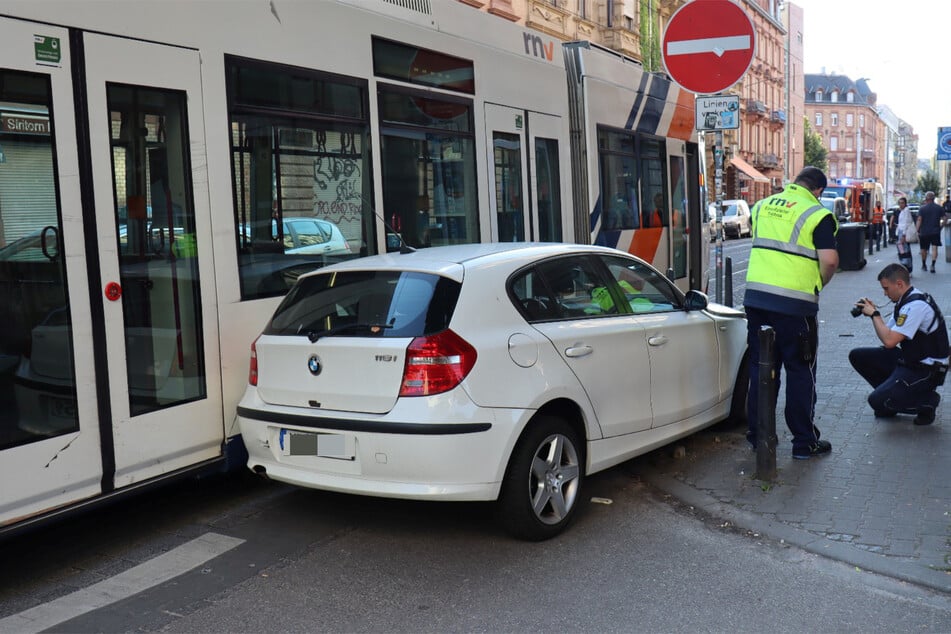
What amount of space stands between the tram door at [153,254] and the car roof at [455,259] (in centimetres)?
68

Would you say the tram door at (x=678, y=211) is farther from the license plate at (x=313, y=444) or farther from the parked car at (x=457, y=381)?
the license plate at (x=313, y=444)

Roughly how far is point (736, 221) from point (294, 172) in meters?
38.6

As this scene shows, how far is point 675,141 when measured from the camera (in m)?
12.2

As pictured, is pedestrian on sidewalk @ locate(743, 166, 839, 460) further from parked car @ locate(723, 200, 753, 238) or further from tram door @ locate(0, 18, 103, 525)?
parked car @ locate(723, 200, 753, 238)

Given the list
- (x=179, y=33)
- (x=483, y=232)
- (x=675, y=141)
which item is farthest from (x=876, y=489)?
(x=675, y=141)

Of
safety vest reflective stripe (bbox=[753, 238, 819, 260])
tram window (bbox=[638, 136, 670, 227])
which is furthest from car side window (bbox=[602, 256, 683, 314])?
tram window (bbox=[638, 136, 670, 227])

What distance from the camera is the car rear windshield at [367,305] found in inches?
→ 189

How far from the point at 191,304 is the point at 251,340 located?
46cm

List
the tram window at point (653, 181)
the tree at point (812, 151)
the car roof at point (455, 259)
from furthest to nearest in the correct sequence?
the tree at point (812, 151)
the tram window at point (653, 181)
the car roof at point (455, 259)

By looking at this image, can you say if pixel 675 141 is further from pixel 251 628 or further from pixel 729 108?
pixel 251 628

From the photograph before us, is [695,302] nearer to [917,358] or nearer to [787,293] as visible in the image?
[787,293]

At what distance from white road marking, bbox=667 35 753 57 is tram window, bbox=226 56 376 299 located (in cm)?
286

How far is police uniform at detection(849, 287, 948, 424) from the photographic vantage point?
7.32m

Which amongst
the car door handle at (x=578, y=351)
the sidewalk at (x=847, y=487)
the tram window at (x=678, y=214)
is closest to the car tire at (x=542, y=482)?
the car door handle at (x=578, y=351)
